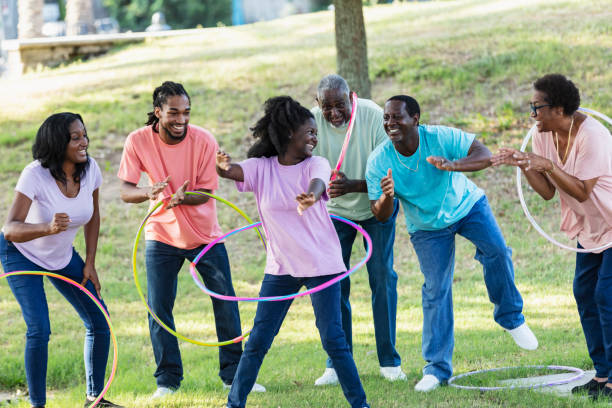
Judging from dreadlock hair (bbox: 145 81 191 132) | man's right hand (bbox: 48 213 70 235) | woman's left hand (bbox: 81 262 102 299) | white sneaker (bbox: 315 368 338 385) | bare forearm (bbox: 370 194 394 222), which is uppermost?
dreadlock hair (bbox: 145 81 191 132)

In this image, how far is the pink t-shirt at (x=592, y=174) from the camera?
5.35 meters

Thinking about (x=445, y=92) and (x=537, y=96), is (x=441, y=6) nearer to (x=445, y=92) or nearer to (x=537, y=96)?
(x=445, y=92)

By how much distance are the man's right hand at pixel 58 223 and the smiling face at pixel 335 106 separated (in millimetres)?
2208

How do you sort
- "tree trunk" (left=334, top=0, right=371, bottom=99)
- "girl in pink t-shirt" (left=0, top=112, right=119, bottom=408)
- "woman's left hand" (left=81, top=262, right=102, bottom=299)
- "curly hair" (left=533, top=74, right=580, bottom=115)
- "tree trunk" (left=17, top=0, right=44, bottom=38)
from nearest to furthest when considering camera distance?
"curly hair" (left=533, top=74, right=580, bottom=115) → "girl in pink t-shirt" (left=0, top=112, right=119, bottom=408) → "woman's left hand" (left=81, top=262, right=102, bottom=299) → "tree trunk" (left=334, top=0, right=371, bottom=99) → "tree trunk" (left=17, top=0, right=44, bottom=38)

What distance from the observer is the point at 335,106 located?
6.22 metres

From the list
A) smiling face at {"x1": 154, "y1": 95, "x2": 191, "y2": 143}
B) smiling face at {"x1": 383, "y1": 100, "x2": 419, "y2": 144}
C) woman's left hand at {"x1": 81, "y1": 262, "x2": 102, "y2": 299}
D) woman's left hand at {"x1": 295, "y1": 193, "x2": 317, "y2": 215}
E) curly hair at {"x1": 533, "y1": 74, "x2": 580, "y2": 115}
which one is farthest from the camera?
smiling face at {"x1": 154, "y1": 95, "x2": 191, "y2": 143}

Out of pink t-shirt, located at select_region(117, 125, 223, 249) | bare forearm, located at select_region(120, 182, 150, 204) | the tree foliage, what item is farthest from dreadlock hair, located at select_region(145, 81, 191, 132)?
the tree foliage

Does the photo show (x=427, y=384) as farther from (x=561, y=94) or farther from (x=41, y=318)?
(x=41, y=318)

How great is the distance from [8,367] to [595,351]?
574 centimetres

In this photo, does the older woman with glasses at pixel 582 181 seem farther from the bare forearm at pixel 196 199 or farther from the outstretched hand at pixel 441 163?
the bare forearm at pixel 196 199

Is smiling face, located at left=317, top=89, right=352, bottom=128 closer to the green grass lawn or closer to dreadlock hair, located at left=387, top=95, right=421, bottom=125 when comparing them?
dreadlock hair, located at left=387, top=95, right=421, bottom=125

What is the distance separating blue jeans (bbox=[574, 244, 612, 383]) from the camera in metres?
5.47

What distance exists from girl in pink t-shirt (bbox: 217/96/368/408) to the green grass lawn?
68 cm

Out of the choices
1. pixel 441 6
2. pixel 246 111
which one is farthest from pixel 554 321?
pixel 441 6
